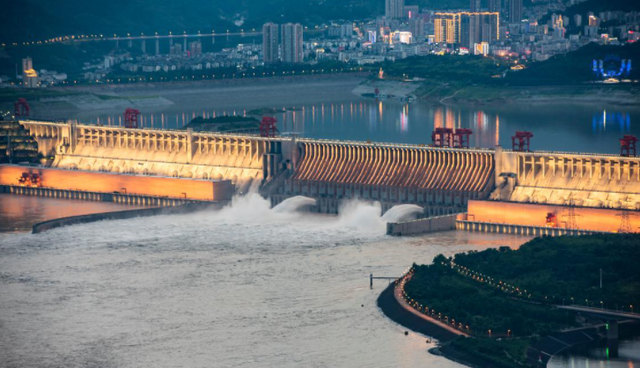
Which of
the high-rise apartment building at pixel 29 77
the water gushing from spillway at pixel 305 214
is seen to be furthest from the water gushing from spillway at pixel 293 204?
the high-rise apartment building at pixel 29 77

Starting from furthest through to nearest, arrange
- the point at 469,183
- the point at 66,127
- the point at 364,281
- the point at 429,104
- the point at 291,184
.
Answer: the point at 429,104, the point at 66,127, the point at 291,184, the point at 469,183, the point at 364,281

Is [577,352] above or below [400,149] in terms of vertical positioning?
below

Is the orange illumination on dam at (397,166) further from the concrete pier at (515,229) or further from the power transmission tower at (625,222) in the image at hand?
the power transmission tower at (625,222)

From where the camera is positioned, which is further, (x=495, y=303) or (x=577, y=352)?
(x=495, y=303)

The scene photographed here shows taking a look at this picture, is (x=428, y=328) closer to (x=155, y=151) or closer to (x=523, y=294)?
(x=523, y=294)

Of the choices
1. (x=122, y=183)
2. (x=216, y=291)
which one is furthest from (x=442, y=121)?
(x=216, y=291)

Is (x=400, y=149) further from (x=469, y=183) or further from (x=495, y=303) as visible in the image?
(x=495, y=303)

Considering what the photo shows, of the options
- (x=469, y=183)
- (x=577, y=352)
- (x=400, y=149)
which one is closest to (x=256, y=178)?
(x=400, y=149)
